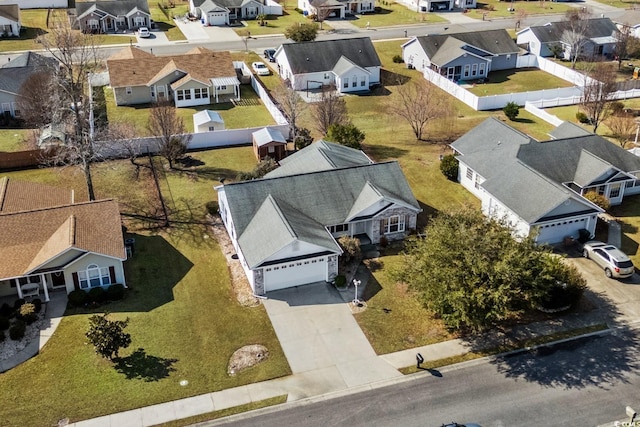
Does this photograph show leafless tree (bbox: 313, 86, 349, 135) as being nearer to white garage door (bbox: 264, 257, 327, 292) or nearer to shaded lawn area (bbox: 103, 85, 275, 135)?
shaded lawn area (bbox: 103, 85, 275, 135)

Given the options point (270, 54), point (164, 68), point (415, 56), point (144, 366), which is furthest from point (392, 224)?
point (270, 54)

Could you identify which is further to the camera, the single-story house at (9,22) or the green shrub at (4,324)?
the single-story house at (9,22)

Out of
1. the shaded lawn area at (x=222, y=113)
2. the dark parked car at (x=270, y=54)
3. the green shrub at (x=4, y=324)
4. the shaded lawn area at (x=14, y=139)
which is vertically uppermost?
the dark parked car at (x=270, y=54)

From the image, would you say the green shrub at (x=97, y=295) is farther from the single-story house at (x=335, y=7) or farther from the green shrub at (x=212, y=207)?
the single-story house at (x=335, y=7)

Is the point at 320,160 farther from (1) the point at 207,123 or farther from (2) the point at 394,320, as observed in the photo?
(1) the point at 207,123

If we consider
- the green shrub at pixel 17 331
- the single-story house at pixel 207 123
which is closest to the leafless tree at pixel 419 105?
the single-story house at pixel 207 123

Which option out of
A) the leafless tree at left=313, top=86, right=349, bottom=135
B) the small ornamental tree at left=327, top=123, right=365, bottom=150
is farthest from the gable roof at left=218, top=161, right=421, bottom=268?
the leafless tree at left=313, top=86, right=349, bottom=135
